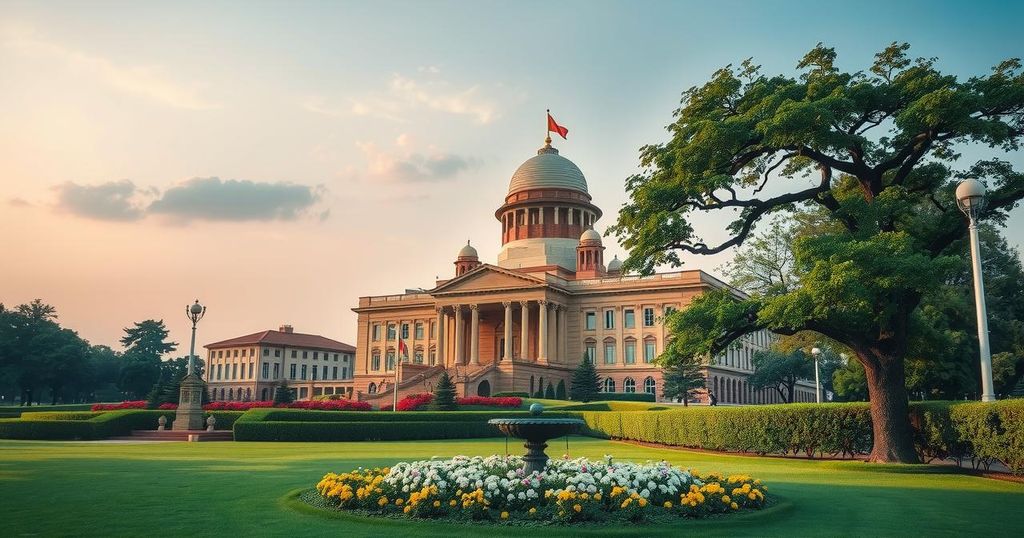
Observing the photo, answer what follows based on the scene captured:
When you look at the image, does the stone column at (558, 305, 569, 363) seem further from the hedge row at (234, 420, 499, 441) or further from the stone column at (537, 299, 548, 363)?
the hedge row at (234, 420, 499, 441)

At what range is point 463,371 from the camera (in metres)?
74.2

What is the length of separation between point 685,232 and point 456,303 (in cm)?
5798

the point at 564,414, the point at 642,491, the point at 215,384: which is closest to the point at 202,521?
the point at 642,491

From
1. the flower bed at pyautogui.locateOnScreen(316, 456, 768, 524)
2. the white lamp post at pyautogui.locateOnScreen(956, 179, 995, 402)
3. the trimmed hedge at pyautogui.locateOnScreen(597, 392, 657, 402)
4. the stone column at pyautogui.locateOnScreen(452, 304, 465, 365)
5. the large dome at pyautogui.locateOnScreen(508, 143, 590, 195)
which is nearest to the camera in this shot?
the flower bed at pyautogui.locateOnScreen(316, 456, 768, 524)

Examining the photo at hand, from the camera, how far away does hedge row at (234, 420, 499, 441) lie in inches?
1446

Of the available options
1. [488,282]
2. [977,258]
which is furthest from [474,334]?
[977,258]

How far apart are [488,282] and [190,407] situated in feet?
137

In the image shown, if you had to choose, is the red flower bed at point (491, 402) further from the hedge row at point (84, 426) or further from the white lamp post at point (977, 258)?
the white lamp post at point (977, 258)

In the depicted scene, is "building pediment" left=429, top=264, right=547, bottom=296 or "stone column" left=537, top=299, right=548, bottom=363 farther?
"building pediment" left=429, top=264, right=547, bottom=296

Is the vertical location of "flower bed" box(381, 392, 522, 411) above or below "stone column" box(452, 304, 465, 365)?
below

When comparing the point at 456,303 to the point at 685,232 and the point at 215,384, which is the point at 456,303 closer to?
the point at 215,384

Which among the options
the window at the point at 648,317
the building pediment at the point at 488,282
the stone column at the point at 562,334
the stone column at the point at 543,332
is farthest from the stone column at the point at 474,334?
the window at the point at 648,317

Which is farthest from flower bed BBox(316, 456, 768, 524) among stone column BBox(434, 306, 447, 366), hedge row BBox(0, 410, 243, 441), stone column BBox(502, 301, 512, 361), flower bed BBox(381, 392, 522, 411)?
stone column BBox(434, 306, 447, 366)

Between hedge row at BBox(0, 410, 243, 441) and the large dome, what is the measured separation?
180ft
